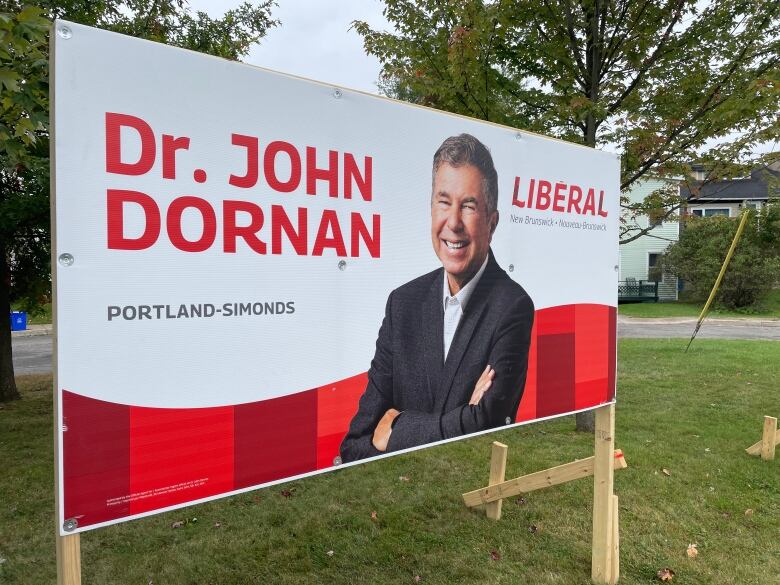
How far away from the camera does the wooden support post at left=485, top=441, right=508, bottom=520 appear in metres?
4.00

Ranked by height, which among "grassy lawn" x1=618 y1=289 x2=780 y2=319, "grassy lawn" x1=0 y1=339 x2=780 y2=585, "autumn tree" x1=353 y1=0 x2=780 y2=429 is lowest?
"grassy lawn" x1=0 y1=339 x2=780 y2=585

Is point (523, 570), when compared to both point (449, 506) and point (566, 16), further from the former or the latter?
point (566, 16)

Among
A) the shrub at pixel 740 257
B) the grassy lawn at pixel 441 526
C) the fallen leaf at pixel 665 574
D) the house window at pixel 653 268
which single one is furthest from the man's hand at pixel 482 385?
the house window at pixel 653 268

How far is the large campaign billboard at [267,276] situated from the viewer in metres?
1.59

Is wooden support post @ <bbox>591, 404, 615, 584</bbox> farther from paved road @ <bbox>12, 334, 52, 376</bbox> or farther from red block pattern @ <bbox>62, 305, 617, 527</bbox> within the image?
paved road @ <bbox>12, 334, 52, 376</bbox>

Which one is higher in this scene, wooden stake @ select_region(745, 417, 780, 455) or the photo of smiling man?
the photo of smiling man

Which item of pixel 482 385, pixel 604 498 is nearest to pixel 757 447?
pixel 604 498

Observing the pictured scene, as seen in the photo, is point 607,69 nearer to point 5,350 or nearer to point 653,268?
point 5,350

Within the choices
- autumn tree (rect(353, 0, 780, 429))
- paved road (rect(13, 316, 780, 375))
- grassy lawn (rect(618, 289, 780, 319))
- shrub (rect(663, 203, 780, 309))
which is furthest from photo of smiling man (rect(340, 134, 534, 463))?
shrub (rect(663, 203, 780, 309))

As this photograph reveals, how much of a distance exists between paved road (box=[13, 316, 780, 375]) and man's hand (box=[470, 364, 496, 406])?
38.8ft

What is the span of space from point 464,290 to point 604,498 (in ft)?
5.09

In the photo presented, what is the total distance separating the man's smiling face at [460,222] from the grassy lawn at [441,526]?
1.93 m

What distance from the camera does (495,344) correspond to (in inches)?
103

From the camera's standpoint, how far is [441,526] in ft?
13.1
